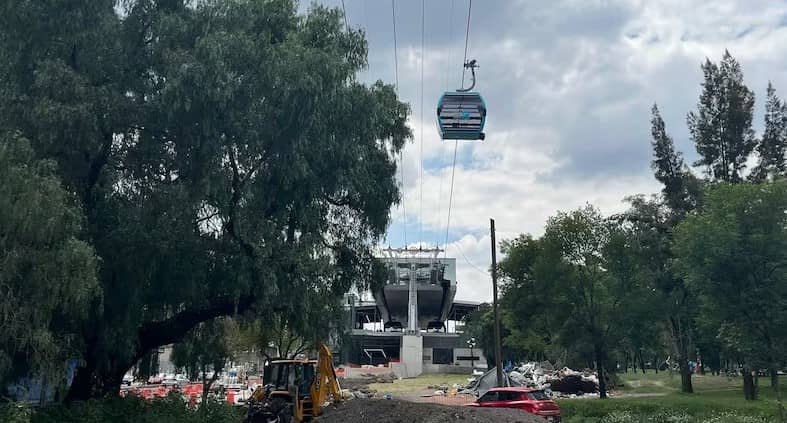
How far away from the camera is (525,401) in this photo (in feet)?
69.9

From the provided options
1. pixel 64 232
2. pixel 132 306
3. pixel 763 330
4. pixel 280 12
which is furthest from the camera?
pixel 763 330

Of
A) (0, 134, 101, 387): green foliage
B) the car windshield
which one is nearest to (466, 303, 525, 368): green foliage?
the car windshield

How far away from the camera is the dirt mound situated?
545 inches

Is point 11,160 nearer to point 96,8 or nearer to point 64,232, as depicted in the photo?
point 64,232

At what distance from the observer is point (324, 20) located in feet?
62.9

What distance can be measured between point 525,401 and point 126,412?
12018mm

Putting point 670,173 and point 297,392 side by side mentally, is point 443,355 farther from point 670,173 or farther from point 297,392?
point 297,392

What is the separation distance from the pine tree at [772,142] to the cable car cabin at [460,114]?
25430mm

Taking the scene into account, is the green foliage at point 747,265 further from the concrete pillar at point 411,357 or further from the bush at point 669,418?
the concrete pillar at point 411,357

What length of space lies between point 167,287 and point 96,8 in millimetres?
7152

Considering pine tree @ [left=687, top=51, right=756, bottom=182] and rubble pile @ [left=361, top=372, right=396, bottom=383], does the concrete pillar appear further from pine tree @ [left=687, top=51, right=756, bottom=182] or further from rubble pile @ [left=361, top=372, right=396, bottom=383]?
pine tree @ [left=687, top=51, right=756, bottom=182]

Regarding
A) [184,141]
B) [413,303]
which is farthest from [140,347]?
[413,303]

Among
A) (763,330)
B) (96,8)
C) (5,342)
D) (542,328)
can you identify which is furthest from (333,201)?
(542,328)

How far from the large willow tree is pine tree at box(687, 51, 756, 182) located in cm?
3216
